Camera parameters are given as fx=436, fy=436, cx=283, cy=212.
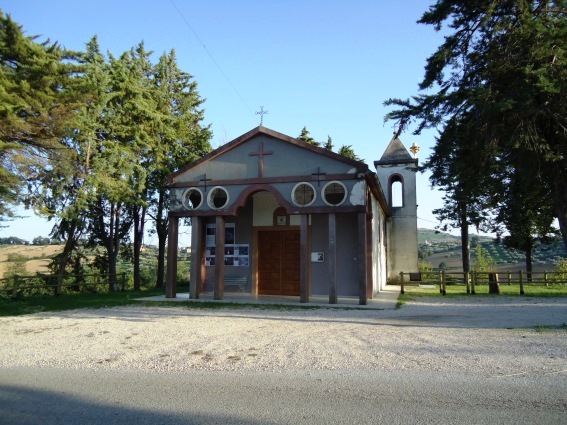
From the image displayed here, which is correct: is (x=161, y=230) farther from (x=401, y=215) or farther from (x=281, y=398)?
(x=281, y=398)

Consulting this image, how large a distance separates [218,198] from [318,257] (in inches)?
180

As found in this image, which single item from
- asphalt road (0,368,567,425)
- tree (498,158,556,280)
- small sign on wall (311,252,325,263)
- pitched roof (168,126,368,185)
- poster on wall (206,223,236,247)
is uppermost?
pitched roof (168,126,368,185)

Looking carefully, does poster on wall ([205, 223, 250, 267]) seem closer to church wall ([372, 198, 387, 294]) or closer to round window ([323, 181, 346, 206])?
round window ([323, 181, 346, 206])

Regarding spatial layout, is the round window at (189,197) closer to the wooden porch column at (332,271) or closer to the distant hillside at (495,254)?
the wooden porch column at (332,271)

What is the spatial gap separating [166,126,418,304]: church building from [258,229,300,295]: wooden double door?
0.13ft

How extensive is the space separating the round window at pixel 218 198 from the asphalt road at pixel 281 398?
1025 cm

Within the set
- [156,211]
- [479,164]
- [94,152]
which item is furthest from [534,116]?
[156,211]

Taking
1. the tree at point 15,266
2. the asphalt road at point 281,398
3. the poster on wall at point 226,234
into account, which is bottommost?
the asphalt road at point 281,398

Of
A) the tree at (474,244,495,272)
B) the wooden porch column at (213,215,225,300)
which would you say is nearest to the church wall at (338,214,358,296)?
the wooden porch column at (213,215,225,300)

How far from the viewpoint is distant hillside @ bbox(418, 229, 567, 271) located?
1419 inches

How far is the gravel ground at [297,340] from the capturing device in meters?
6.52

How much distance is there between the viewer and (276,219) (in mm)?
17672

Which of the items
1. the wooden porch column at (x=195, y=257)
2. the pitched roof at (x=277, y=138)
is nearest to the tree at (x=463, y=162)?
the pitched roof at (x=277, y=138)

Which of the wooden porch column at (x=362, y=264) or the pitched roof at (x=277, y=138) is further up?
the pitched roof at (x=277, y=138)
